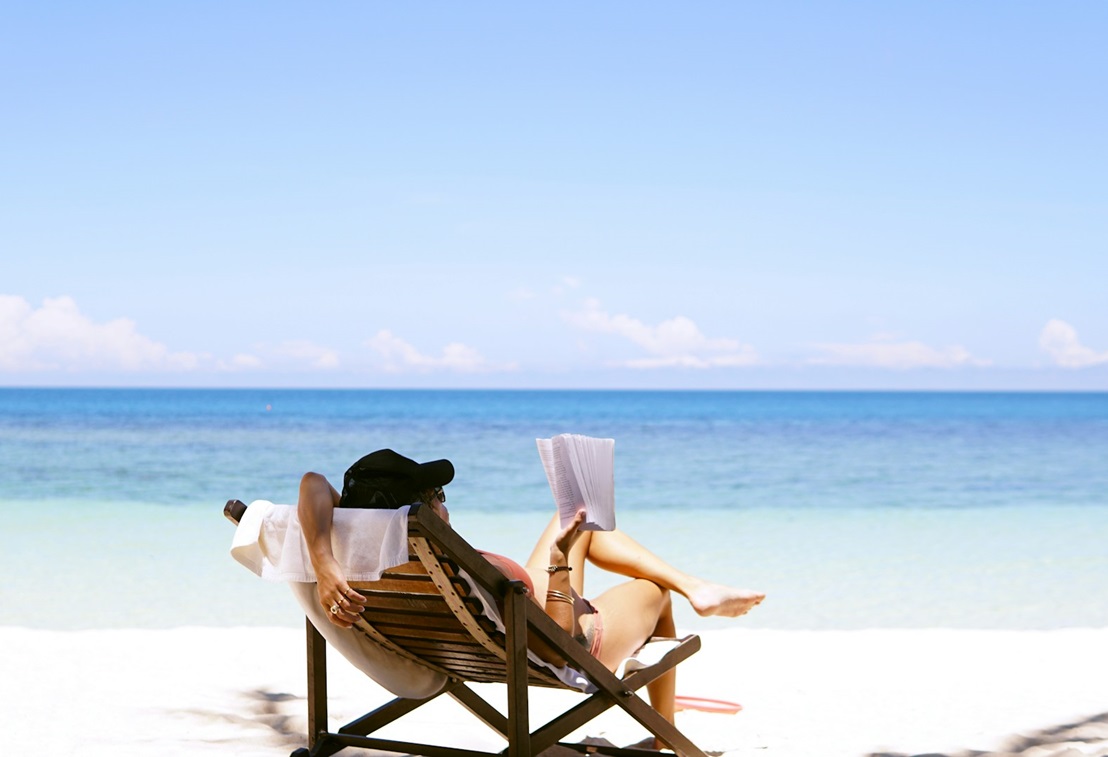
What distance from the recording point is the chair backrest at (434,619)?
2.56 metres

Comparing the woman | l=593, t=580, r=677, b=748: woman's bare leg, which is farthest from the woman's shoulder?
l=593, t=580, r=677, b=748: woman's bare leg

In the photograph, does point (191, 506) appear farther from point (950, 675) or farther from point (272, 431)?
point (272, 431)

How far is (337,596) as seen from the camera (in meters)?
2.63

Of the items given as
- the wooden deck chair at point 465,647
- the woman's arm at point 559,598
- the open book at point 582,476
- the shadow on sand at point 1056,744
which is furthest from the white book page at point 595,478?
the shadow on sand at point 1056,744

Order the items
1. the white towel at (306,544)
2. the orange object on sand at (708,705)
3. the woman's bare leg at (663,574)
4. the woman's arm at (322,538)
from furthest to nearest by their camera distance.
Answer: the orange object on sand at (708,705) < the woman's bare leg at (663,574) < the woman's arm at (322,538) < the white towel at (306,544)

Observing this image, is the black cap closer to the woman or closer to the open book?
the woman

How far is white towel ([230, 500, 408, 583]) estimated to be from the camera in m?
2.47

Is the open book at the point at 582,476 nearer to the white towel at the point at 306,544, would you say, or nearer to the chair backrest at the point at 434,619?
the chair backrest at the point at 434,619

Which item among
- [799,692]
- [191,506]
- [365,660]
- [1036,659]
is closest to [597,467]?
[365,660]

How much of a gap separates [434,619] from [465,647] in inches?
7.0

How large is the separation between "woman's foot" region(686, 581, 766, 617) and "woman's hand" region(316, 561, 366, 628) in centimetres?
Answer: 105

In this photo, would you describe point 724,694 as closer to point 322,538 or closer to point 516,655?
point 516,655

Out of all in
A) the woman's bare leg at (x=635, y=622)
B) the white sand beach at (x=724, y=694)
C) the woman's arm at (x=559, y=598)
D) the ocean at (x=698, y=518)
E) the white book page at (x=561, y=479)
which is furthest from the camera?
the ocean at (x=698, y=518)

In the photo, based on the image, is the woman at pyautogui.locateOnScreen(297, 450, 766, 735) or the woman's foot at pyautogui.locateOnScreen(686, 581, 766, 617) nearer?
the woman at pyautogui.locateOnScreen(297, 450, 766, 735)
